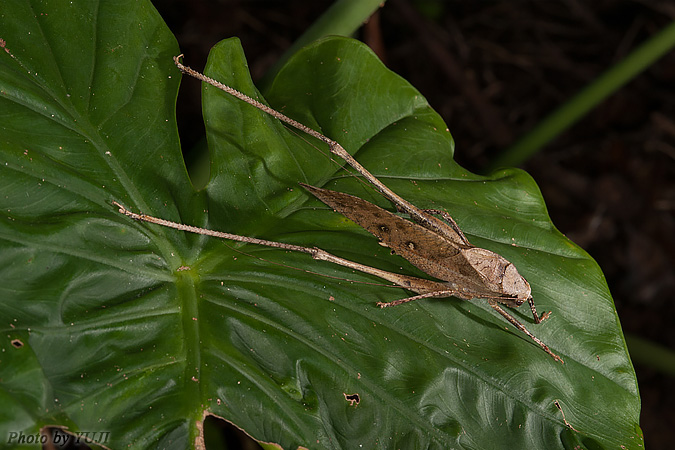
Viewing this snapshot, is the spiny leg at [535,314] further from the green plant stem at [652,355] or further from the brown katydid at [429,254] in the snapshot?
the green plant stem at [652,355]

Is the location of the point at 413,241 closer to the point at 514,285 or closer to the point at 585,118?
the point at 514,285

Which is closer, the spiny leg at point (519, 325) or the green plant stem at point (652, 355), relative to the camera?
the spiny leg at point (519, 325)

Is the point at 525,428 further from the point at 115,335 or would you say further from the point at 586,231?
the point at 586,231

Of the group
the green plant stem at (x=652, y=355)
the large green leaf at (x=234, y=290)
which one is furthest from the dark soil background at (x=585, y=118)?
the large green leaf at (x=234, y=290)

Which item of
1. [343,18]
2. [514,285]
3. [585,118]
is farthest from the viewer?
[585,118]

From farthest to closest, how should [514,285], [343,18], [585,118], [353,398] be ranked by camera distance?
[585,118] → [343,18] → [514,285] → [353,398]

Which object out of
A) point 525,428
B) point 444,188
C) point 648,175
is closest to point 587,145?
point 648,175

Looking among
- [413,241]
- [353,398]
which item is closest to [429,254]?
[413,241]
